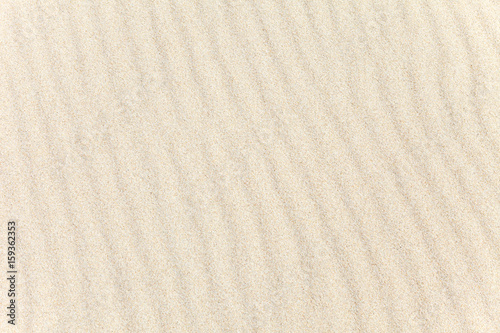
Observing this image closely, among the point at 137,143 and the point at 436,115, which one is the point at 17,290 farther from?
the point at 436,115

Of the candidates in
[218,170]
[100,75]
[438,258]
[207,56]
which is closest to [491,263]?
[438,258]

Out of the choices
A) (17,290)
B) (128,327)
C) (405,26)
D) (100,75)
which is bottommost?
(128,327)

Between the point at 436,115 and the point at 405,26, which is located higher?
the point at 405,26

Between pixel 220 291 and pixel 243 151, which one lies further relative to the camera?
pixel 243 151

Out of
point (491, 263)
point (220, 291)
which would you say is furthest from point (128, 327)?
point (491, 263)

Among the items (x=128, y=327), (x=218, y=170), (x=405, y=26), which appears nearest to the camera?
(x=128, y=327)

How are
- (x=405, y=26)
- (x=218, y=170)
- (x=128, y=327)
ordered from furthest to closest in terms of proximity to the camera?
(x=405, y=26), (x=218, y=170), (x=128, y=327)

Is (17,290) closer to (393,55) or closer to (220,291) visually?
(220,291)
